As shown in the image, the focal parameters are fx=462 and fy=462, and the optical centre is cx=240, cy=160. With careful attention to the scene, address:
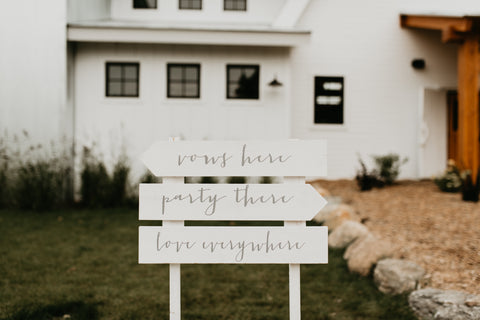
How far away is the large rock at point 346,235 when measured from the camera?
5.72 meters

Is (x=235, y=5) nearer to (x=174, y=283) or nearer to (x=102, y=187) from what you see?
(x=102, y=187)

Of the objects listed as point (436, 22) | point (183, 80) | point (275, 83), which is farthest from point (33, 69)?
point (436, 22)

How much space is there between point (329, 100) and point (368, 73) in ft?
4.11

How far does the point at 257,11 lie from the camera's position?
41.2 feet

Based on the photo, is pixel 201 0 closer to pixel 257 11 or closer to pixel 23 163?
pixel 257 11

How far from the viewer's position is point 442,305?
3.44 m

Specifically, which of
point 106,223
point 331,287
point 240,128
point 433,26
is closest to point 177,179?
point 331,287

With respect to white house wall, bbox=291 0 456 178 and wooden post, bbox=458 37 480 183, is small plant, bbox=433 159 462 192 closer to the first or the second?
wooden post, bbox=458 37 480 183

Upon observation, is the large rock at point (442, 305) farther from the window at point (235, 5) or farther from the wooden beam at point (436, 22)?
the window at point (235, 5)

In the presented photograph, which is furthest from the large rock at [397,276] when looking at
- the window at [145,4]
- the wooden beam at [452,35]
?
the window at [145,4]

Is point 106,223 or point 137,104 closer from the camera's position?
point 106,223

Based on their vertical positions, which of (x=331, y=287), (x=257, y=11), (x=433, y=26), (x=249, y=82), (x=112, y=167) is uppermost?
(x=257, y=11)

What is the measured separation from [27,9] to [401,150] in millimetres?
9487

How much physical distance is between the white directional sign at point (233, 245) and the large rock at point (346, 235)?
3072 millimetres
